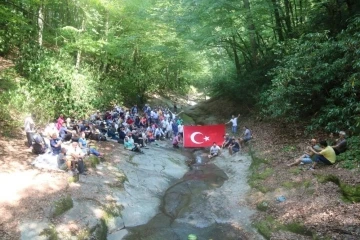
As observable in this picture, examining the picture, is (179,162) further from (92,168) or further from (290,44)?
(290,44)

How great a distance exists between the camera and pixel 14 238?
6.84 metres

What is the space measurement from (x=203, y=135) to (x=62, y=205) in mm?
11157

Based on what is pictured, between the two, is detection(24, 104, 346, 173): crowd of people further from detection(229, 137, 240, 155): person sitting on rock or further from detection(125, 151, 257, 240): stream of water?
detection(125, 151, 257, 240): stream of water

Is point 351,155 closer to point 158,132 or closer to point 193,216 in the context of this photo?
point 193,216

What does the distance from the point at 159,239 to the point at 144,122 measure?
12.9 metres

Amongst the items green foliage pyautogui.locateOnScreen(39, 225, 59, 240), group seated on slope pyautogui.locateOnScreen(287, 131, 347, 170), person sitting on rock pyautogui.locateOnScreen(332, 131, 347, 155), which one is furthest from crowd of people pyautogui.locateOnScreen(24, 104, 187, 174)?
person sitting on rock pyautogui.locateOnScreen(332, 131, 347, 155)

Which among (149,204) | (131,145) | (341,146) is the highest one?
(341,146)

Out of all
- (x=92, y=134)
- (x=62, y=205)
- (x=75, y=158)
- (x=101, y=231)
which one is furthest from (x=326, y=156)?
(x=92, y=134)

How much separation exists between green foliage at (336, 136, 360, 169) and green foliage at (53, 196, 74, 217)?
875cm

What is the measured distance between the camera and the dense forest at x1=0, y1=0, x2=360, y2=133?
489 inches

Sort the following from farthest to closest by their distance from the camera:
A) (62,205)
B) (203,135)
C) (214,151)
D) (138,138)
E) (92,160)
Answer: (203,135)
(138,138)
(214,151)
(92,160)
(62,205)

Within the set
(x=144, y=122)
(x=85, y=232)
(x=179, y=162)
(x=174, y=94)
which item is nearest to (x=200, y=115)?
(x=144, y=122)

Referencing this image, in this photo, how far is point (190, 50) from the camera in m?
20.8

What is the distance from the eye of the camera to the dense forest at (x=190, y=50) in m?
12.4
